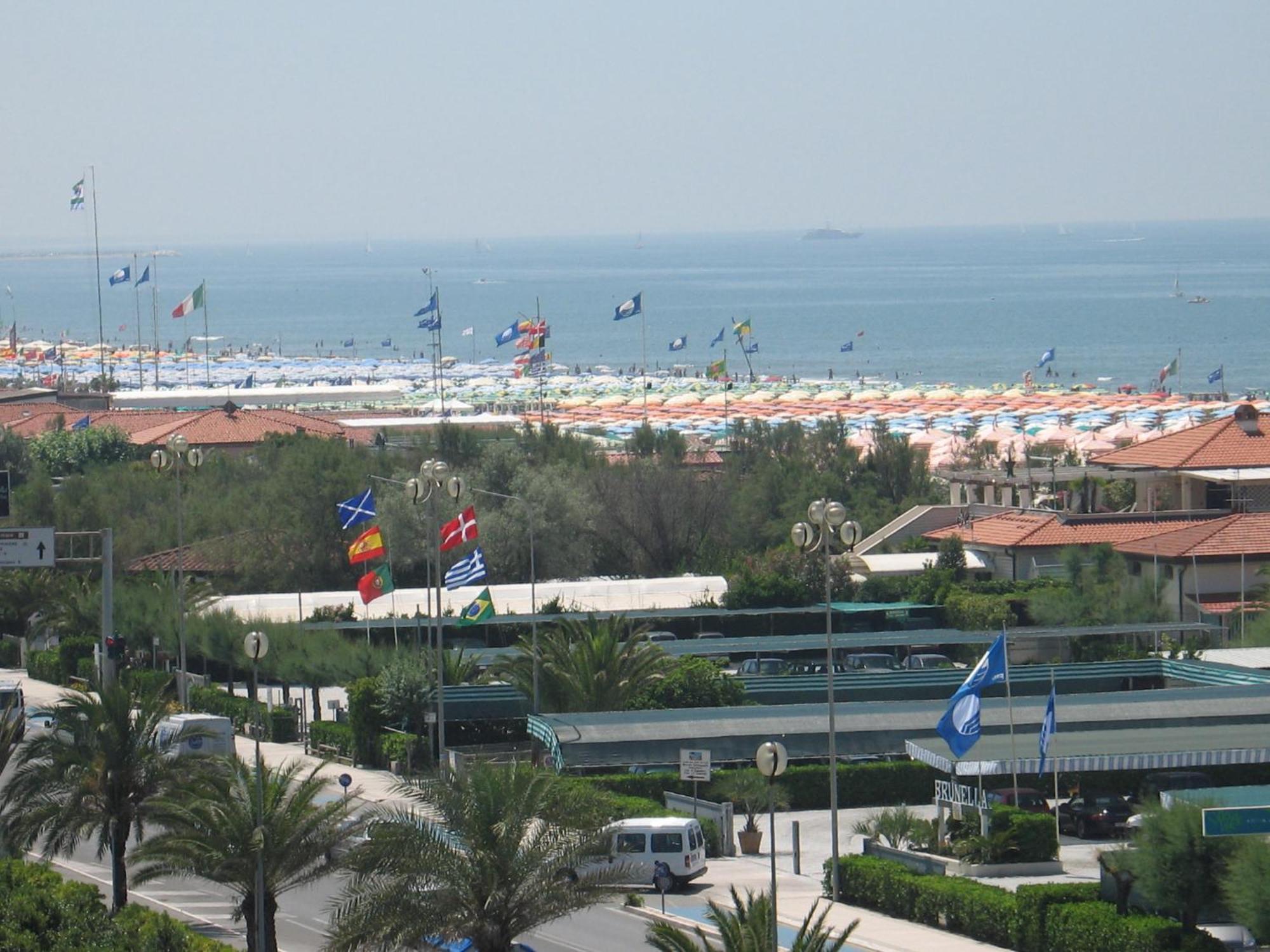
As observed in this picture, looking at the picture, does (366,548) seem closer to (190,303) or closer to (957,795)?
(957,795)

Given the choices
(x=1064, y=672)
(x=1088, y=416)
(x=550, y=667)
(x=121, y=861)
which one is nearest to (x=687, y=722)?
(x=550, y=667)

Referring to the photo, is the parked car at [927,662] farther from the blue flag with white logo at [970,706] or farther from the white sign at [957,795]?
the blue flag with white logo at [970,706]

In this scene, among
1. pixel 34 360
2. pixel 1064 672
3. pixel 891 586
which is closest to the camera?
pixel 1064 672

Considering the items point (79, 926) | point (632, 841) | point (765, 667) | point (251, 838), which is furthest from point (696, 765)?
point (765, 667)

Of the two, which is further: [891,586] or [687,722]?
[891,586]

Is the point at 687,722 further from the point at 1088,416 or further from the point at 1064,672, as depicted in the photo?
the point at 1088,416

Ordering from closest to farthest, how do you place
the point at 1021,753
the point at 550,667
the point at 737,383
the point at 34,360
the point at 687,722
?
1. the point at 1021,753
2. the point at 687,722
3. the point at 550,667
4. the point at 737,383
5. the point at 34,360

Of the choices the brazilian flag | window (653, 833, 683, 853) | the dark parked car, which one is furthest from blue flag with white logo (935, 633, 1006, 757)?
the brazilian flag

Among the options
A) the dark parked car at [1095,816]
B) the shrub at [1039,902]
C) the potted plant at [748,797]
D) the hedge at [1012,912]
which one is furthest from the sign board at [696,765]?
the shrub at [1039,902]
